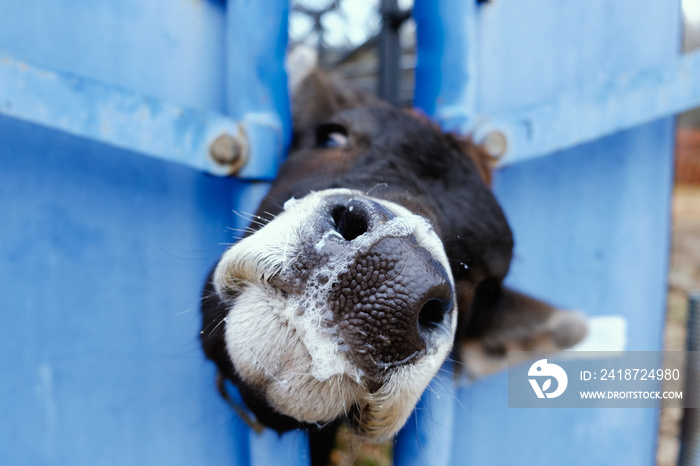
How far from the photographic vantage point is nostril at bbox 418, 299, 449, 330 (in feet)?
3.90

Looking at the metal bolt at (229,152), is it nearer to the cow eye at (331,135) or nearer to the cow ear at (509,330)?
the cow eye at (331,135)

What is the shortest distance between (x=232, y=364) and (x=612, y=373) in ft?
6.09

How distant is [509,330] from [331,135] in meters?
1.25

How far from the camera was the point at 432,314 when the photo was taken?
1.21 meters

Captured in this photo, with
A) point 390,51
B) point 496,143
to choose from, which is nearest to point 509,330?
point 496,143

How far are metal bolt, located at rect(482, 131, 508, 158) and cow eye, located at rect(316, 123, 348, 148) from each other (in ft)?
1.94

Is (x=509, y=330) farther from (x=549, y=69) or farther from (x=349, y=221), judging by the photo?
(x=349, y=221)

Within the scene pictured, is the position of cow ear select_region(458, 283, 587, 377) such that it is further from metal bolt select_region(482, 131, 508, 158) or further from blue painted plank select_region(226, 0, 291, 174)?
blue painted plank select_region(226, 0, 291, 174)

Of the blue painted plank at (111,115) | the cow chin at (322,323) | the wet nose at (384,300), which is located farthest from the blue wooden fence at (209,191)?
the wet nose at (384,300)

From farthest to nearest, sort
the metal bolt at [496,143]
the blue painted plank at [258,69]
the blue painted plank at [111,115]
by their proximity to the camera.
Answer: the metal bolt at [496,143]
the blue painted plank at [258,69]
the blue painted plank at [111,115]

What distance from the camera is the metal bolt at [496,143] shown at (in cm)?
190

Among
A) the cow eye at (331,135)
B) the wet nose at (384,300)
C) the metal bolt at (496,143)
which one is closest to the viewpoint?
the wet nose at (384,300)

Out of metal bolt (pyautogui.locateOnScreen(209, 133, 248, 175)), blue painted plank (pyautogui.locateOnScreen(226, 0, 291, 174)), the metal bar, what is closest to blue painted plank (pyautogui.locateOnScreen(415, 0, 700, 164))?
blue painted plank (pyautogui.locateOnScreen(226, 0, 291, 174))

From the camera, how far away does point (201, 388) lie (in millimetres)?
1878
